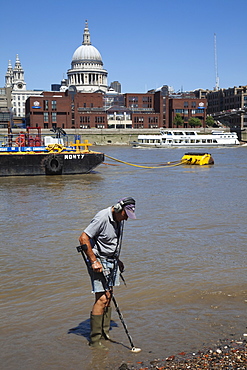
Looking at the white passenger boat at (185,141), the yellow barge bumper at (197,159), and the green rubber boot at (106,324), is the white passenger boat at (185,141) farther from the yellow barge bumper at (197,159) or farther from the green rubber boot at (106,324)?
the green rubber boot at (106,324)

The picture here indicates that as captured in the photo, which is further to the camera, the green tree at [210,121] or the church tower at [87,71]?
the church tower at [87,71]

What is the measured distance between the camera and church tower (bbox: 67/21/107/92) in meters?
182

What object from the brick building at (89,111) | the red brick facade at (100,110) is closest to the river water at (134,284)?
the brick building at (89,111)

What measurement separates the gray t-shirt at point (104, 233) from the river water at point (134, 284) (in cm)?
126

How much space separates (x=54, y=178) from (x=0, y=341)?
24.7m

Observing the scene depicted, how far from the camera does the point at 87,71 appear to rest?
599ft

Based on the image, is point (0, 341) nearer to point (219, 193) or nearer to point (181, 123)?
point (219, 193)

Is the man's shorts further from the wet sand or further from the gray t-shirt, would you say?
the wet sand

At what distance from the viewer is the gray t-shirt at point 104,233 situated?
5941 millimetres

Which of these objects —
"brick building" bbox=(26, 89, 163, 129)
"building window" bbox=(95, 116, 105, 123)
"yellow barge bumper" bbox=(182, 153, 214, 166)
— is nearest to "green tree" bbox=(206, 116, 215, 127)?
"brick building" bbox=(26, 89, 163, 129)

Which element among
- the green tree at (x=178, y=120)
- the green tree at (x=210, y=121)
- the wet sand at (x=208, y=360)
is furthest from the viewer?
the green tree at (x=210, y=121)

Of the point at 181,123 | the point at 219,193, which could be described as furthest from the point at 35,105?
the point at 219,193

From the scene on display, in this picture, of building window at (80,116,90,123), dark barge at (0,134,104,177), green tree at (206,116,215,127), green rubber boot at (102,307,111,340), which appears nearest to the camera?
green rubber boot at (102,307,111,340)

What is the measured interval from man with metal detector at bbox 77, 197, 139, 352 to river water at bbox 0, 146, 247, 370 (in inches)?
13.3
